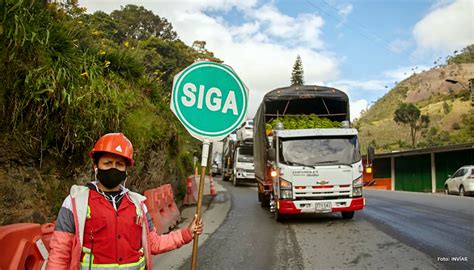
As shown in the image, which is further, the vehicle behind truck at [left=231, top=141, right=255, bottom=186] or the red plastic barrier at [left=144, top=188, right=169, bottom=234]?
the vehicle behind truck at [left=231, top=141, right=255, bottom=186]

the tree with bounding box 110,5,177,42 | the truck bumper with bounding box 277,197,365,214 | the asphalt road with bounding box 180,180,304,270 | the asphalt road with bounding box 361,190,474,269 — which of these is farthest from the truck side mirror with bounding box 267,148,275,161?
the tree with bounding box 110,5,177,42

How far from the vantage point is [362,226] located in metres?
10.2

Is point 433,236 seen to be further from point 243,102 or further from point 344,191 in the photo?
point 243,102

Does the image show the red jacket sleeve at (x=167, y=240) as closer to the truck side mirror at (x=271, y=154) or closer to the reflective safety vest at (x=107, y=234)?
the reflective safety vest at (x=107, y=234)

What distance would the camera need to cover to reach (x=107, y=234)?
2641 mm

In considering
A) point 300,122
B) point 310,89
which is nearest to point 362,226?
point 300,122

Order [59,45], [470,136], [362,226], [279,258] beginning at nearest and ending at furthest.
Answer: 1. [279,258]
2. [59,45]
3. [362,226]
4. [470,136]

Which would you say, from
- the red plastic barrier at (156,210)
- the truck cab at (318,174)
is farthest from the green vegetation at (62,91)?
the truck cab at (318,174)

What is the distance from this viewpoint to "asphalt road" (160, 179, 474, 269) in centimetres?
661

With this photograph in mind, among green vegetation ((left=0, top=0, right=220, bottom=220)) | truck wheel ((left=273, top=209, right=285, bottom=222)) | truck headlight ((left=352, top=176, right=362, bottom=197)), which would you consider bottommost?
truck wheel ((left=273, top=209, right=285, bottom=222))

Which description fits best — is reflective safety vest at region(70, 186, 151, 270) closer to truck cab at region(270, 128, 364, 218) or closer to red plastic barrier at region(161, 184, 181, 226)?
red plastic barrier at region(161, 184, 181, 226)

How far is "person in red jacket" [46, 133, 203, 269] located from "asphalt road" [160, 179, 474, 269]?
3917 millimetres

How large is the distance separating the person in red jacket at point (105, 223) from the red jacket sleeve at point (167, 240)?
2 cm

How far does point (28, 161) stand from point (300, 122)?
7.64m
